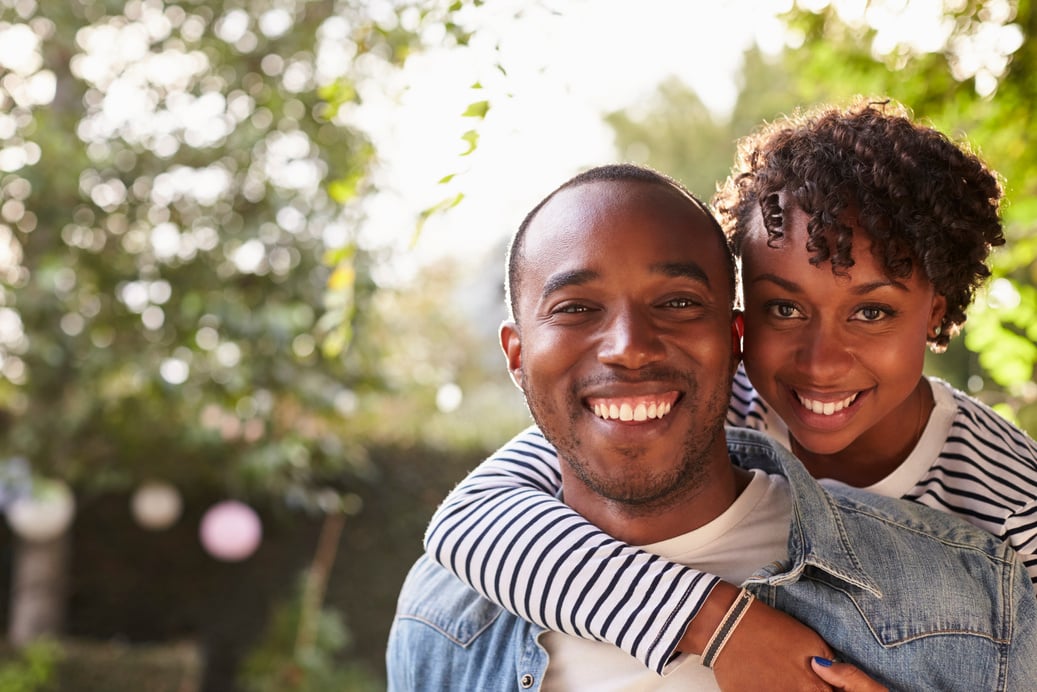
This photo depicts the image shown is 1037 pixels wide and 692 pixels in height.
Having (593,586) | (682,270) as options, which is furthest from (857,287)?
(593,586)

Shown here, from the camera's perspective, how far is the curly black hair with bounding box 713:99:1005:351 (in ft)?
6.10

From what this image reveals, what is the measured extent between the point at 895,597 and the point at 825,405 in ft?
1.31

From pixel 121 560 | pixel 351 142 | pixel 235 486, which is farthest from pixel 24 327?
pixel 121 560

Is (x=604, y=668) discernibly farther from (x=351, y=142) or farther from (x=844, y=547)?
(x=351, y=142)

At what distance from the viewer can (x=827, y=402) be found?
1.97m

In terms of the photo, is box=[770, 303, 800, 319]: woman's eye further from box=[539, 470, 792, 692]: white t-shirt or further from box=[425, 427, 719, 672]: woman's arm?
box=[425, 427, 719, 672]: woman's arm

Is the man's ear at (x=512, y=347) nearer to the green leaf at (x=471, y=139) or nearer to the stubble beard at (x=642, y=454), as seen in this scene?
the stubble beard at (x=642, y=454)

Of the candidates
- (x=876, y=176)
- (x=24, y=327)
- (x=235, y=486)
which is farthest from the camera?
(x=235, y=486)

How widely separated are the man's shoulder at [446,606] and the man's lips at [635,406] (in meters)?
0.48

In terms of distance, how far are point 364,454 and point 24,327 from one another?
319 cm

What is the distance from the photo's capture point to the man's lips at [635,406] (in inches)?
69.2

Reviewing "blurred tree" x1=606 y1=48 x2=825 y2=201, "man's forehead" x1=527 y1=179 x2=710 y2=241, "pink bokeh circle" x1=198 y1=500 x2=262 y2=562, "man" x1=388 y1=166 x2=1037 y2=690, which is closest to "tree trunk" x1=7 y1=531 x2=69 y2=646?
"pink bokeh circle" x1=198 y1=500 x2=262 y2=562

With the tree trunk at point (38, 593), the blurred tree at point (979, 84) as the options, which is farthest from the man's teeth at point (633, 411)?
the tree trunk at point (38, 593)

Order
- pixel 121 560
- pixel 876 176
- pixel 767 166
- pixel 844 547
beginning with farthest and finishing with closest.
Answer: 1. pixel 121 560
2. pixel 767 166
3. pixel 876 176
4. pixel 844 547
